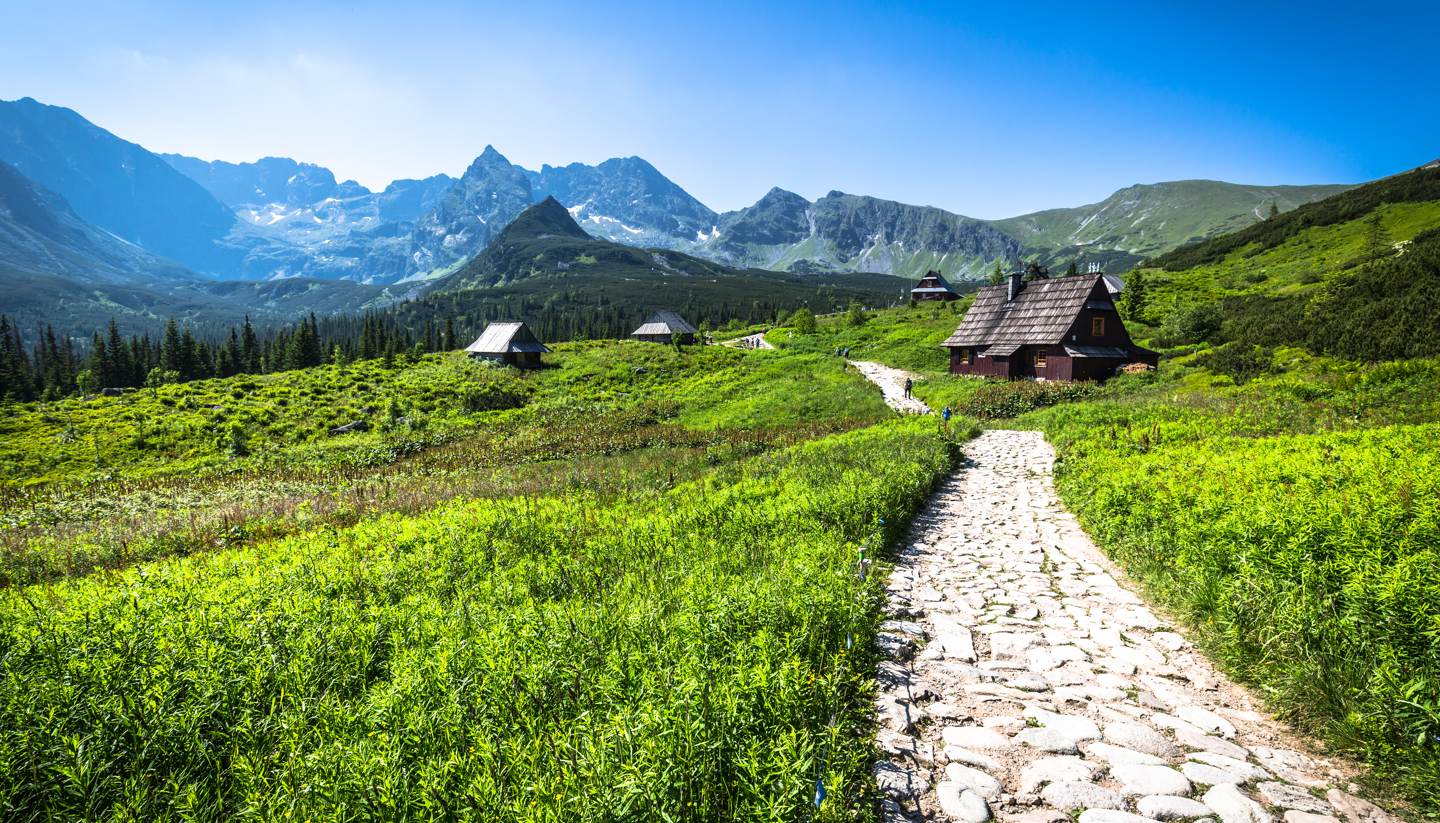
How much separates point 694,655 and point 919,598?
4.23 metres

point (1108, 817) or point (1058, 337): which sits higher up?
point (1058, 337)

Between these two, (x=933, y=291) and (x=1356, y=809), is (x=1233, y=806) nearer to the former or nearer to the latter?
(x=1356, y=809)

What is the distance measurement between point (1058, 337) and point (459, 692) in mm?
38361

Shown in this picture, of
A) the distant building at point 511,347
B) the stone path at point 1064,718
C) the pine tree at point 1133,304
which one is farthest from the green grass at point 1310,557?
the distant building at point 511,347

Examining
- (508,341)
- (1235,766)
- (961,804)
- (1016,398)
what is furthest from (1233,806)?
(508,341)

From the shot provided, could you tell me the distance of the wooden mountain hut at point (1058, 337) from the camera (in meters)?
34.5

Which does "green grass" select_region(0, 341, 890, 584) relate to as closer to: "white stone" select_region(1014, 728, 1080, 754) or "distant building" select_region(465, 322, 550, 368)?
"distant building" select_region(465, 322, 550, 368)

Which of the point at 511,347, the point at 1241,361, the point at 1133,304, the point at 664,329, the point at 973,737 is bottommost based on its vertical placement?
the point at 973,737

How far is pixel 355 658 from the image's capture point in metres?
5.19

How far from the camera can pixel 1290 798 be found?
379 centimetres

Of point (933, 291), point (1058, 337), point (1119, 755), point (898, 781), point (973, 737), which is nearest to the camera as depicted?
point (898, 781)

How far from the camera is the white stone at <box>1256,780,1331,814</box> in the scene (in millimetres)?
3689

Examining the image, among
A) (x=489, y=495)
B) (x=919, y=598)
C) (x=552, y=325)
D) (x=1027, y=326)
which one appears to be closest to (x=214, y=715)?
(x=919, y=598)

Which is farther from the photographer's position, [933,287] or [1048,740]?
[933,287]
